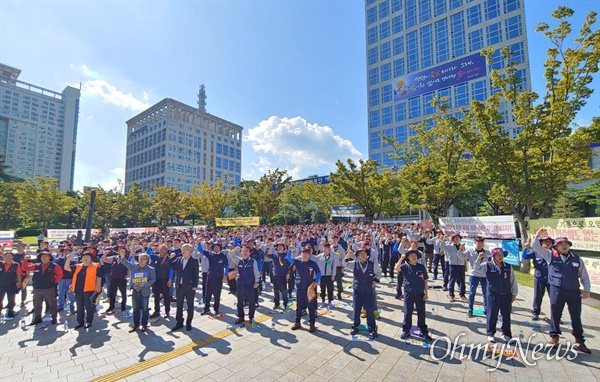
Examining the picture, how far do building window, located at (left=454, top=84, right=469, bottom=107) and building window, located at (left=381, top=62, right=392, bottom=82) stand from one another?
1312 centimetres

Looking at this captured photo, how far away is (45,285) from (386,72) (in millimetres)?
59623

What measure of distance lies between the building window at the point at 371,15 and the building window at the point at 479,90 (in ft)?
84.7

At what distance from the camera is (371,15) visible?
59.2 meters

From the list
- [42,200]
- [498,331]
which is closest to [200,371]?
[498,331]

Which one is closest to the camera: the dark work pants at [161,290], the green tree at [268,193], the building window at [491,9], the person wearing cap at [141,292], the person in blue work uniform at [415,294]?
the person in blue work uniform at [415,294]

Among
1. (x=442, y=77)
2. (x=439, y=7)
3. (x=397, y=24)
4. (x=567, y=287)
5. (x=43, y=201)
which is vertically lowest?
(x=567, y=287)

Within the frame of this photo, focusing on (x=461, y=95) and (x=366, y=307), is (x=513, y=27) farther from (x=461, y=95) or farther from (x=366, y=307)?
(x=366, y=307)

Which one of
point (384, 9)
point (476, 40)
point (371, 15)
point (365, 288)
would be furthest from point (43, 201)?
point (384, 9)

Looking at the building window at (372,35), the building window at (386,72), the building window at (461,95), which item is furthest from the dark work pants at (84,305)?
the building window at (372,35)

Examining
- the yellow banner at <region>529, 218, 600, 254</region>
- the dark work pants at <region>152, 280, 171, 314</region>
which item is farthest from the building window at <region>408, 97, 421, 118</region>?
the dark work pants at <region>152, 280, 171, 314</region>

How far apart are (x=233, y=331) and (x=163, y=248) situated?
8.84 ft

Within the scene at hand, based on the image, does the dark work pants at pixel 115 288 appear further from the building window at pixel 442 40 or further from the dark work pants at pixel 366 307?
the building window at pixel 442 40

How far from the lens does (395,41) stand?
5531 centimetres

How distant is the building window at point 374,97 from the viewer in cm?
5667
